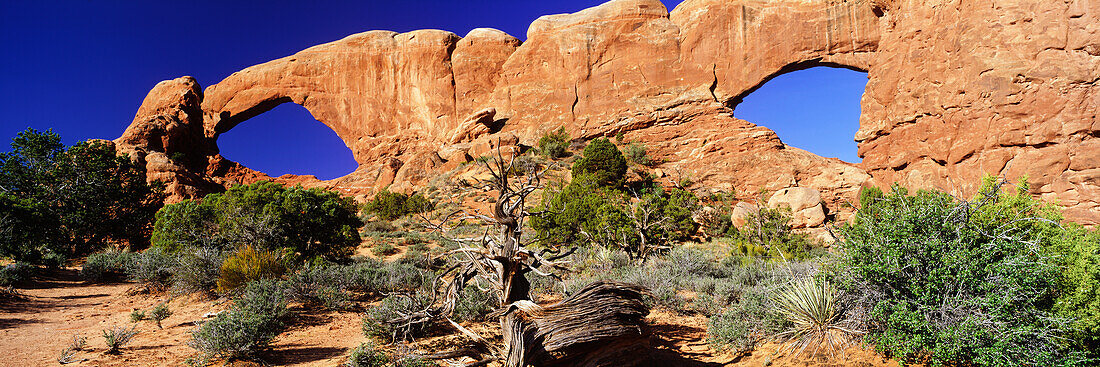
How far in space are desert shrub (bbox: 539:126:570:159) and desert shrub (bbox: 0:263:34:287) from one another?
23.8m

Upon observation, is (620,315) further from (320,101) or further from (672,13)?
(320,101)

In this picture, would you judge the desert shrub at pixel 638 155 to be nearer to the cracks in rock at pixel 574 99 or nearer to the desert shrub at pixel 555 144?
the desert shrub at pixel 555 144

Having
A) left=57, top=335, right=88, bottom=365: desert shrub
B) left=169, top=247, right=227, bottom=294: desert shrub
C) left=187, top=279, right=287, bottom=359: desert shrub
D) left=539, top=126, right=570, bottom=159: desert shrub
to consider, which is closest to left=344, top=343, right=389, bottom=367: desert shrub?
left=187, top=279, right=287, bottom=359: desert shrub

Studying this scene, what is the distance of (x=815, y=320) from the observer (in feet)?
16.7

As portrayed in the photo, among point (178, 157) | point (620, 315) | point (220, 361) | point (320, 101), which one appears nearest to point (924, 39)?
point (620, 315)

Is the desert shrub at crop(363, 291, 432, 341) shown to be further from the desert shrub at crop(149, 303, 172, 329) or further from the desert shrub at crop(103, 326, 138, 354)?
the desert shrub at crop(149, 303, 172, 329)

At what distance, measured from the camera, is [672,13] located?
34.4 m

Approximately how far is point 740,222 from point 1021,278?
16.1 meters

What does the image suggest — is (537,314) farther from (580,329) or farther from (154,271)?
(154,271)

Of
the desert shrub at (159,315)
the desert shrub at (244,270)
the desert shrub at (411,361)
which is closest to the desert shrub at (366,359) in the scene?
the desert shrub at (411,361)

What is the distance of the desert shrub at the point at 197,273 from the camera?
26.3 ft

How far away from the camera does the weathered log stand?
335 cm

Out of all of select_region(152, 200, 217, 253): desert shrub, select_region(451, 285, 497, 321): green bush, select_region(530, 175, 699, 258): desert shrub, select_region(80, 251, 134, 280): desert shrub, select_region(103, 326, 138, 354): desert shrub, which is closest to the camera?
select_region(103, 326, 138, 354): desert shrub

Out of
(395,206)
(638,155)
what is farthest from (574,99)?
(395,206)
